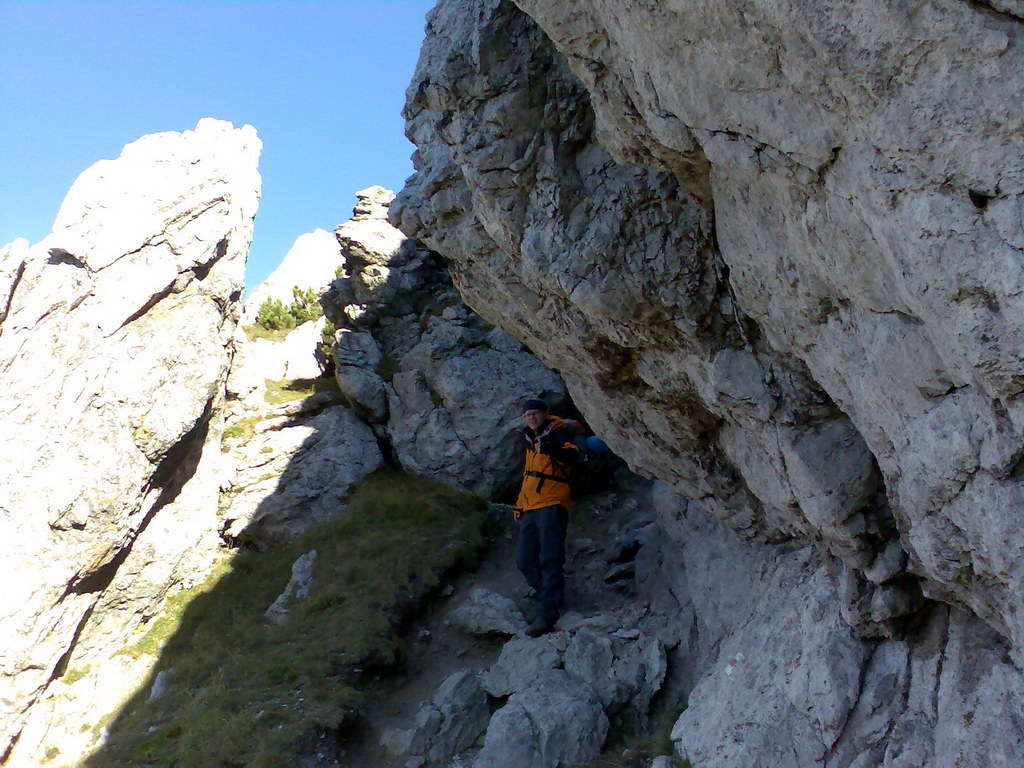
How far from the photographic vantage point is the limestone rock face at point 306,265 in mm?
43031

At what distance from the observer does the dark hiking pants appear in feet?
38.2

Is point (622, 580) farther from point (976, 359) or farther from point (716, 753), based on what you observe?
point (976, 359)

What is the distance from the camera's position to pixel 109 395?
14.6 m

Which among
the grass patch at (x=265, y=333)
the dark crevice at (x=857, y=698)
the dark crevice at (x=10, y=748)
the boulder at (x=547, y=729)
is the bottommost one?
the dark crevice at (x=857, y=698)

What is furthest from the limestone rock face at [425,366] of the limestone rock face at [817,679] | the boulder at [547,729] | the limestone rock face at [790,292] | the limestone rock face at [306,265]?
the limestone rock face at [306,265]

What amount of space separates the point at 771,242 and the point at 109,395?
13007mm

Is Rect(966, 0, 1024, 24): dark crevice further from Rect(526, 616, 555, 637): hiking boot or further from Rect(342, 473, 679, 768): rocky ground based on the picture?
Rect(526, 616, 555, 637): hiking boot

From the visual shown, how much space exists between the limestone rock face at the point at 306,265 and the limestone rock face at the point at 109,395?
21.3 m

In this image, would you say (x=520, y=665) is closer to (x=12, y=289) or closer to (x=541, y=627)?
(x=541, y=627)

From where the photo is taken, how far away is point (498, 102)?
340 inches

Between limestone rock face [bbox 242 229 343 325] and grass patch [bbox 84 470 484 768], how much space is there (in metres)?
25.6

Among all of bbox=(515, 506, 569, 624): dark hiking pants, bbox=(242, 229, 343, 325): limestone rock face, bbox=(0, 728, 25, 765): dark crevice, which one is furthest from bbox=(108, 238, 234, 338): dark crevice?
bbox=(242, 229, 343, 325): limestone rock face

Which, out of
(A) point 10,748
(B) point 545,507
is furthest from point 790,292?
(A) point 10,748

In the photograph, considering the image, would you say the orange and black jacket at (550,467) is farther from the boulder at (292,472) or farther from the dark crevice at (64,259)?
the dark crevice at (64,259)
